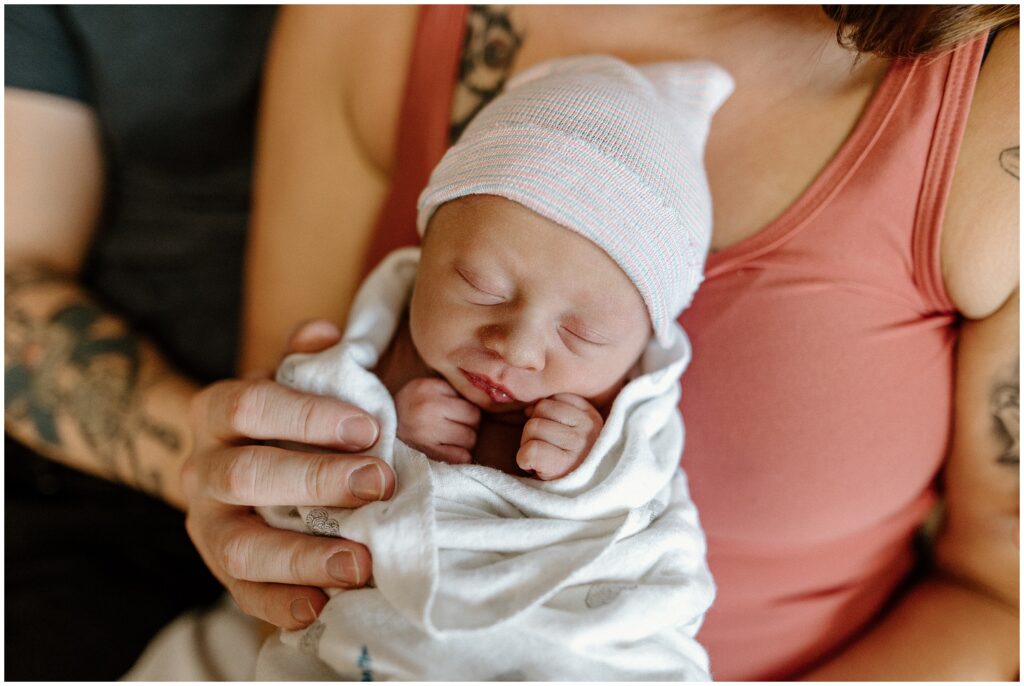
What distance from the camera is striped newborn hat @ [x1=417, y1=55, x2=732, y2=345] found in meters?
0.86

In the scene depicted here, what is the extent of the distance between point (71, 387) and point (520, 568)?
1.06 metres

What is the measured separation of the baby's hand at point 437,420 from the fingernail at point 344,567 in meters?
0.17

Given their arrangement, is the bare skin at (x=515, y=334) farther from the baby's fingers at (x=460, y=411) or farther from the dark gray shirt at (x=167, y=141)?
the dark gray shirt at (x=167, y=141)

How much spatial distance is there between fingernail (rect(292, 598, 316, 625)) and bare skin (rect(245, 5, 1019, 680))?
1.82 feet

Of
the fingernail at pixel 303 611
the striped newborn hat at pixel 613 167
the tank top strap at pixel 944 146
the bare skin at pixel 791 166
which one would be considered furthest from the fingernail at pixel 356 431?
the tank top strap at pixel 944 146

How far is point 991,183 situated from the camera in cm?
89

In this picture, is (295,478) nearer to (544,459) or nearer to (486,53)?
(544,459)

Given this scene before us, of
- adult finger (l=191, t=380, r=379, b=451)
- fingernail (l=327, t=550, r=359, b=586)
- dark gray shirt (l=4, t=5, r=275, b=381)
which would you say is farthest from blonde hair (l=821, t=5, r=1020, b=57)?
dark gray shirt (l=4, t=5, r=275, b=381)

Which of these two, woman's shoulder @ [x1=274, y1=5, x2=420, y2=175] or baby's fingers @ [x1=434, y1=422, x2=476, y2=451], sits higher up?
woman's shoulder @ [x1=274, y1=5, x2=420, y2=175]

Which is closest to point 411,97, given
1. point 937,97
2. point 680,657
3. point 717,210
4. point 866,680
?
point 717,210

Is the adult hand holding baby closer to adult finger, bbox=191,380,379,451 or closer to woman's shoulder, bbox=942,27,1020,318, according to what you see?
adult finger, bbox=191,380,379,451

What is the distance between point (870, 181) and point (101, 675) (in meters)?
1.46

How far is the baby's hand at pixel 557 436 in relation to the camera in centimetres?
86

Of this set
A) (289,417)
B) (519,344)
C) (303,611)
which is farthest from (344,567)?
(519,344)
